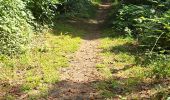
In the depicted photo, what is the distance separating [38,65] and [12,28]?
1643 mm

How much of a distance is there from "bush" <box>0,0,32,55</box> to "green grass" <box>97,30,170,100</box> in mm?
2932

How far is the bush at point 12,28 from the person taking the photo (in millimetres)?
11594

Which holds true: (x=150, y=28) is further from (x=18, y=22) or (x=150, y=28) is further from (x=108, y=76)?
(x=18, y=22)

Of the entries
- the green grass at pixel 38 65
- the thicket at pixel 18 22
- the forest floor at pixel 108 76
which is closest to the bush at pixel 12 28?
the thicket at pixel 18 22

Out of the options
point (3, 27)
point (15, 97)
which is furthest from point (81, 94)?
point (3, 27)

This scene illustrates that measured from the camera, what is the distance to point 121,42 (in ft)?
49.4

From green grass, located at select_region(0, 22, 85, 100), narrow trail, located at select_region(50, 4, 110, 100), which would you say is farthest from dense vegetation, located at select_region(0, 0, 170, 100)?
narrow trail, located at select_region(50, 4, 110, 100)

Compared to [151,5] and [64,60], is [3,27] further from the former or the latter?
[151,5]

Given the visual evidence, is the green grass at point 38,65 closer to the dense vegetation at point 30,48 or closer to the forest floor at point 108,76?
the dense vegetation at point 30,48

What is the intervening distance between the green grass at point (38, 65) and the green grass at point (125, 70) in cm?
137

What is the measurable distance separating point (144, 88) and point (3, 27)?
16.4ft

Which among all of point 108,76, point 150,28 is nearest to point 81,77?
point 108,76

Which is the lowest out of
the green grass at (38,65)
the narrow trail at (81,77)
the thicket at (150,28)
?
the narrow trail at (81,77)

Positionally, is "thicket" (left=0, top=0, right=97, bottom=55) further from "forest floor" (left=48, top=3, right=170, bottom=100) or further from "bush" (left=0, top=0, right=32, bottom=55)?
"forest floor" (left=48, top=3, right=170, bottom=100)
